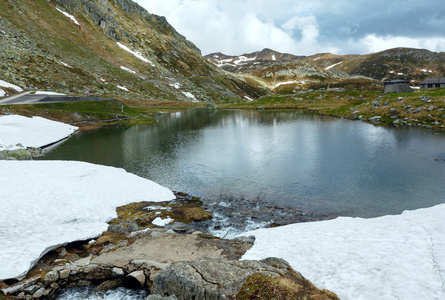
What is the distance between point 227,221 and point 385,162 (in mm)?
28803

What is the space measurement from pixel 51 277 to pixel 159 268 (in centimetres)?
552

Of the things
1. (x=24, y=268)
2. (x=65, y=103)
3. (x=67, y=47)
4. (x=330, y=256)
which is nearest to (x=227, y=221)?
(x=330, y=256)

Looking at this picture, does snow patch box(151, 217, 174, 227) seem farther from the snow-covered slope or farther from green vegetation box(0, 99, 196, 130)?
green vegetation box(0, 99, 196, 130)

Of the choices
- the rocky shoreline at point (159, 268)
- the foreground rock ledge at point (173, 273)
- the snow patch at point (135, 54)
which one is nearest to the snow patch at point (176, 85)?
the snow patch at point (135, 54)

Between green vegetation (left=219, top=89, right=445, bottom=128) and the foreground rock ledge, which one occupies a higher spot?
green vegetation (left=219, top=89, right=445, bottom=128)

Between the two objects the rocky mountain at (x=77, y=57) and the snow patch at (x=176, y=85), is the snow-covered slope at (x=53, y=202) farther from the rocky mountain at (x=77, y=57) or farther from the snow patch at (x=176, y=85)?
the snow patch at (x=176, y=85)

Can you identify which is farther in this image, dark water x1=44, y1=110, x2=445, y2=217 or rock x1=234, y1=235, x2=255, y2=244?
dark water x1=44, y1=110, x2=445, y2=217

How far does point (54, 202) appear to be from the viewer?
2019cm

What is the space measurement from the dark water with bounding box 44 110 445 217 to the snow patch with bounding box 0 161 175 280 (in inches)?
235

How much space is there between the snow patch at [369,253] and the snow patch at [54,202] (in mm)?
12491

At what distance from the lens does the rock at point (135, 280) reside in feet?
41.8

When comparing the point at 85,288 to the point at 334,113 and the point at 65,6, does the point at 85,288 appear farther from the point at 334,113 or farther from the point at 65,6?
the point at 65,6

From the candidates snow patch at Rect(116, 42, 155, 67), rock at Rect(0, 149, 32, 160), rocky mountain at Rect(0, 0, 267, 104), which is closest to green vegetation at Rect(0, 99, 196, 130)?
rocky mountain at Rect(0, 0, 267, 104)

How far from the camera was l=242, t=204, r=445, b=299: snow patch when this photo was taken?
1051cm
